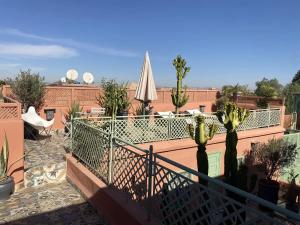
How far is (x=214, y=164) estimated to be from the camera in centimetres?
1005

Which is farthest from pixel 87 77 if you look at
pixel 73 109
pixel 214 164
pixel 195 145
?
pixel 214 164

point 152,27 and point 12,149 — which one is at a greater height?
point 152,27

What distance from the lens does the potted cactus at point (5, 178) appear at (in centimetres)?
596

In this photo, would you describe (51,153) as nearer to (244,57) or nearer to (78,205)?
(78,205)

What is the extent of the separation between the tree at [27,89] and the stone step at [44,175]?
572 cm

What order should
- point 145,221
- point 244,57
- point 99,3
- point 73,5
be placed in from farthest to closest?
point 244,57 < point 99,3 < point 73,5 < point 145,221

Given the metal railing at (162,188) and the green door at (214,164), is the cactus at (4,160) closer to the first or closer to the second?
the metal railing at (162,188)

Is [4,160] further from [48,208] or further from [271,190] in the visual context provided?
[271,190]

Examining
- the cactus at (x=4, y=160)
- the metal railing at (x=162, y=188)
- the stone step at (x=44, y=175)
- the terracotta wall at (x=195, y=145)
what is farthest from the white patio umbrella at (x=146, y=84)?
the cactus at (x=4, y=160)

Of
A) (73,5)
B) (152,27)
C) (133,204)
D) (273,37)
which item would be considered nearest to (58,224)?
(133,204)

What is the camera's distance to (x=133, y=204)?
462 centimetres

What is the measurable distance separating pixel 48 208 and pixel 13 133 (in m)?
2.17

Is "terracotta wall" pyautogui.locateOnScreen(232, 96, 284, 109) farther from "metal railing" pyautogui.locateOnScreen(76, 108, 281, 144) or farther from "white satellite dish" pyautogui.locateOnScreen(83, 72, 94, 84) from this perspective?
"white satellite dish" pyautogui.locateOnScreen(83, 72, 94, 84)

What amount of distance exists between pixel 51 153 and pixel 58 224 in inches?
148
